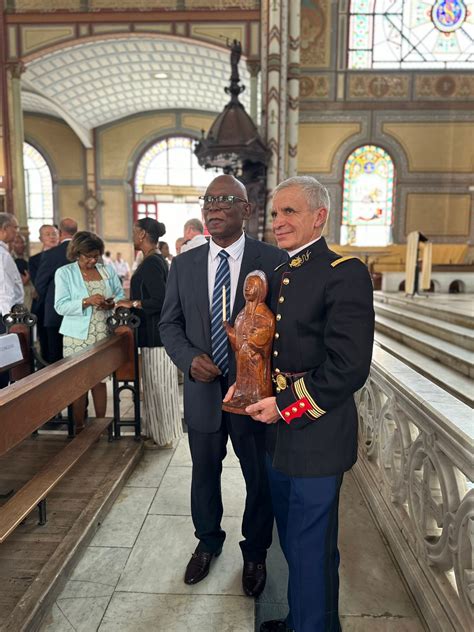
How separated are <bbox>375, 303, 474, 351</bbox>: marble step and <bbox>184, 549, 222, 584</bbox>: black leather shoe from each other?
3.09 metres

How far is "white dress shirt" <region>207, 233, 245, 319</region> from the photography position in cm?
209

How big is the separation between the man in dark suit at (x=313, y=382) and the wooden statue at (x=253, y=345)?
44 millimetres

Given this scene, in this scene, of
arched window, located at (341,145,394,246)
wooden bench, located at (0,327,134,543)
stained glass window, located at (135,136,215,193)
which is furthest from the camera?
stained glass window, located at (135,136,215,193)

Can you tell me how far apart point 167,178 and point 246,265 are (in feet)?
55.6

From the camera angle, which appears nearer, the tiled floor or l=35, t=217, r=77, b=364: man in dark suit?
the tiled floor

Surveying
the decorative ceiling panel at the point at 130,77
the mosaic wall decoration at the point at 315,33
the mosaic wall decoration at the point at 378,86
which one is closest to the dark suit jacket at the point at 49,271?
the decorative ceiling panel at the point at 130,77

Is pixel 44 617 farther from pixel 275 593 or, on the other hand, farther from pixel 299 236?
pixel 299 236

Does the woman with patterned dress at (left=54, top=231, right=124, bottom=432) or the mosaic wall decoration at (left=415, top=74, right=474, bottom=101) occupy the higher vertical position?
the mosaic wall decoration at (left=415, top=74, right=474, bottom=101)

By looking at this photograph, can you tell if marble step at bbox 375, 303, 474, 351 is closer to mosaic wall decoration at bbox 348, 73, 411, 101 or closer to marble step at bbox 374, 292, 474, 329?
marble step at bbox 374, 292, 474, 329

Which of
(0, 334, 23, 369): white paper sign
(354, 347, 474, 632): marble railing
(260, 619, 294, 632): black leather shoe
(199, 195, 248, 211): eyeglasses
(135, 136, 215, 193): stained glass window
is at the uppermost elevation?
(135, 136, 215, 193): stained glass window

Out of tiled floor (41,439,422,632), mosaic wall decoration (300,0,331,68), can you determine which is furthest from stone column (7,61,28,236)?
tiled floor (41,439,422,632)

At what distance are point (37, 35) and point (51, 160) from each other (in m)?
7.61

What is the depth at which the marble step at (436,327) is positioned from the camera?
4.34 metres

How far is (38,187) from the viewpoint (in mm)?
17859
